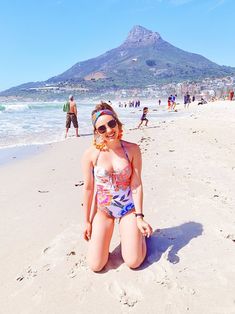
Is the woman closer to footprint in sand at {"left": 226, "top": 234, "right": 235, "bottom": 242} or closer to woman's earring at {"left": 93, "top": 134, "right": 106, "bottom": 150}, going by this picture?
woman's earring at {"left": 93, "top": 134, "right": 106, "bottom": 150}

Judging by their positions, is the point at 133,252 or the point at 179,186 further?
the point at 179,186

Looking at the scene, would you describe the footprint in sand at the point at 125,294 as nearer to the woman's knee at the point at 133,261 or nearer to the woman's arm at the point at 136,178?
the woman's knee at the point at 133,261

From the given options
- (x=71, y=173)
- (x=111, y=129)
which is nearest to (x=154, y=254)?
(x=111, y=129)

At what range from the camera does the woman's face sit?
328 centimetres

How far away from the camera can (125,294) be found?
284 cm

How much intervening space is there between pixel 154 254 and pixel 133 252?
1.05ft

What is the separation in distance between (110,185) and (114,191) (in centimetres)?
7

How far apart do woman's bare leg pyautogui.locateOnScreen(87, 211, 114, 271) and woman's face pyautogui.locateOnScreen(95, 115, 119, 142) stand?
2.48 ft

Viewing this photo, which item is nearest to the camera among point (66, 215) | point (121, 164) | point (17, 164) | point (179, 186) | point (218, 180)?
point (121, 164)

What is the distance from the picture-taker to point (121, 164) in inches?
132

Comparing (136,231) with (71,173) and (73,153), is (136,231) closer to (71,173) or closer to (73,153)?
(71,173)

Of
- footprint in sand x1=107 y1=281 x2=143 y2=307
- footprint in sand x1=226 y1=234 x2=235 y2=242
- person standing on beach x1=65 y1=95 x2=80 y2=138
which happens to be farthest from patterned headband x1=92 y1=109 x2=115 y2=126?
person standing on beach x1=65 y1=95 x2=80 y2=138

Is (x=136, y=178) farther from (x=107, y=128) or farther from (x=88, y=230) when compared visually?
(x=88, y=230)

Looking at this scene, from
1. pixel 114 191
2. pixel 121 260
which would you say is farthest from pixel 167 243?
pixel 114 191
